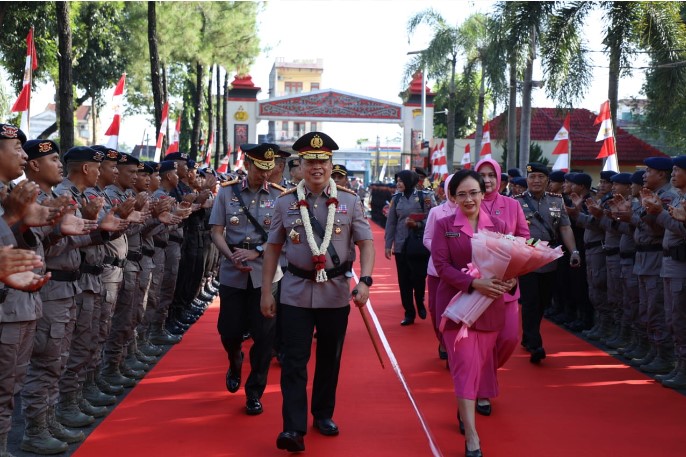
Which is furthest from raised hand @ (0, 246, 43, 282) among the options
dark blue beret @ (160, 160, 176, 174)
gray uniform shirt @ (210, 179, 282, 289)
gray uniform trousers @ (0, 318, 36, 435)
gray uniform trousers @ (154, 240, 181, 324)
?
dark blue beret @ (160, 160, 176, 174)

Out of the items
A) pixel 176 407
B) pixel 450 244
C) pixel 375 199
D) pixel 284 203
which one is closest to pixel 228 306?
pixel 176 407

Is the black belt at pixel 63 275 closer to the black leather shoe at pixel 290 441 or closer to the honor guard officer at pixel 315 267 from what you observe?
the honor guard officer at pixel 315 267

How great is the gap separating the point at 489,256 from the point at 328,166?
1288 millimetres

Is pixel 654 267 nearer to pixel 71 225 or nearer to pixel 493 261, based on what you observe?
pixel 493 261

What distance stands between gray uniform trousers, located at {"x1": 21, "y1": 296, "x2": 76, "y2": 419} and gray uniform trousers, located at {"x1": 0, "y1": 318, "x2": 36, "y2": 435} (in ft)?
1.69

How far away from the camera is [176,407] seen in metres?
6.70

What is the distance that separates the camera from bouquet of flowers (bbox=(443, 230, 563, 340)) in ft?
17.8

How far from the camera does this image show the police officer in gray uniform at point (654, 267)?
27.0ft

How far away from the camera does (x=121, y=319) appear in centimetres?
747

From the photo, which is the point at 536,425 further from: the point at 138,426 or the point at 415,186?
the point at 415,186

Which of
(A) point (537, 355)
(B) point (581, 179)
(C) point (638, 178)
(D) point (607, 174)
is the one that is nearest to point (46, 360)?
(A) point (537, 355)

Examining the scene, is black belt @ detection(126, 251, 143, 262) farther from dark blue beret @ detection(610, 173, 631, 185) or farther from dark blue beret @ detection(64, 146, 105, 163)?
dark blue beret @ detection(610, 173, 631, 185)

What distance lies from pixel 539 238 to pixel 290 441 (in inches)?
182

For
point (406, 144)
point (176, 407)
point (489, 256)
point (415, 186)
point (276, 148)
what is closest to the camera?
point (489, 256)
